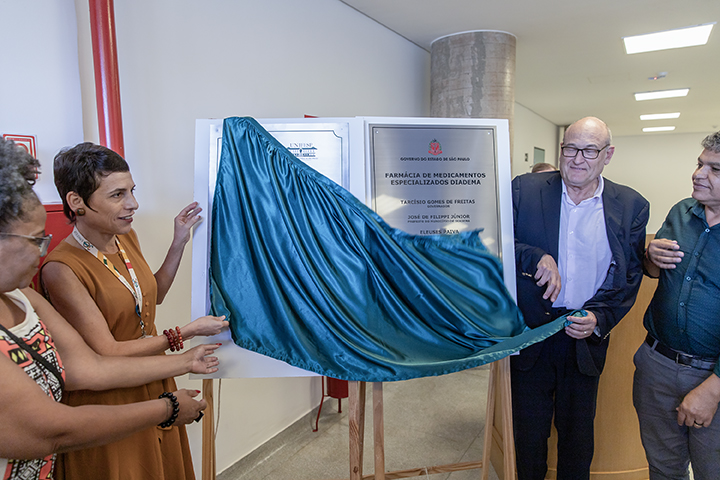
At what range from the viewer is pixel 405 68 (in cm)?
413

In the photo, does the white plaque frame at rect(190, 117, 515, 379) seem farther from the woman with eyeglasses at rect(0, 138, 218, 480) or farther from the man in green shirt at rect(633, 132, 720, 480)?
the man in green shirt at rect(633, 132, 720, 480)

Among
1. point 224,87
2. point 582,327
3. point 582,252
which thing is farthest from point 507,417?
point 224,87

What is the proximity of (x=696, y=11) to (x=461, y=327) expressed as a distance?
3.69m

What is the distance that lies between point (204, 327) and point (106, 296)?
296 mm

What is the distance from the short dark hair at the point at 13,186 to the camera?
0.83m

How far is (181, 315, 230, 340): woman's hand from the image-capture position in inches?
54.1

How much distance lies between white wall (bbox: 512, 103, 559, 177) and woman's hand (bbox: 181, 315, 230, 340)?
6.16 metres

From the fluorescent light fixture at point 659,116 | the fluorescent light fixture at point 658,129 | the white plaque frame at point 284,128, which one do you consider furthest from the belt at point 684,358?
the fluorescent light fixture at point 658,129

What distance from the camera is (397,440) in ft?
9.13

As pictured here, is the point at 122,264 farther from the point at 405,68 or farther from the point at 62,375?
the point at 405,68

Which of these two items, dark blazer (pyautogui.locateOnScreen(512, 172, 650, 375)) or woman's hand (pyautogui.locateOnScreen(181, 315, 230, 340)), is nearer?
woman's hand (pyautogui.locateOnScreen(181, 315, 230, 340))

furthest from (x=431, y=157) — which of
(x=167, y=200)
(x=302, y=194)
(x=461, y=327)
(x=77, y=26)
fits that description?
(x=77, y=26)

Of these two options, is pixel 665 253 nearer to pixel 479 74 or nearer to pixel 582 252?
pixel 582 252

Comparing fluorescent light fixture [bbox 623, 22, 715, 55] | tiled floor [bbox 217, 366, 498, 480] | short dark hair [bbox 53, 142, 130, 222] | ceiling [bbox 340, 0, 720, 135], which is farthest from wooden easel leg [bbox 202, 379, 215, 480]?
fluorescent light fixture [bbox 623, 22, 715, 55]
